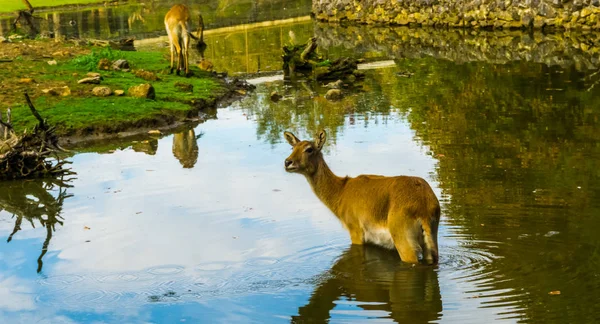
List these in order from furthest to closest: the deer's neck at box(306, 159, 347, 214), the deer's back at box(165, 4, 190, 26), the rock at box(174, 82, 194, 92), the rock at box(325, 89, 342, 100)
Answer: the deer's back at box(165, 4, 190, 26), the rock at box(325, 89, 342, 100), the rock at box(174, 82, 194, 92), the deer's neck at box(306, 159, 347, 214)

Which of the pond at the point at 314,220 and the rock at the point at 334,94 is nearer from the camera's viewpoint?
the pond at the point at 314,220

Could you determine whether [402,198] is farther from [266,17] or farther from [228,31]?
[266,17]

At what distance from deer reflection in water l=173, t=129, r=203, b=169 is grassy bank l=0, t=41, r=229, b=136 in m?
0.98

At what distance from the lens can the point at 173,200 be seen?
42.7 feet

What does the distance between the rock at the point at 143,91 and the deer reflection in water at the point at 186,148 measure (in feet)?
6.29

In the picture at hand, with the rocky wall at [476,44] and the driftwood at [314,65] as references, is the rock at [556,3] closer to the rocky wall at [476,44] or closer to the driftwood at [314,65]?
the rocky wall at [476,44]

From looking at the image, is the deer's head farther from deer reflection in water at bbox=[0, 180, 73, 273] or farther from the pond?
deer reflection in water at bbox=[0, 180, 73, 273]

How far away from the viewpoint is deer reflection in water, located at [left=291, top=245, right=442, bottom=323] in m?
8.38

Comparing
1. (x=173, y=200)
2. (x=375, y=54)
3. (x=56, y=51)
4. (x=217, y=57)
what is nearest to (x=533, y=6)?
(x=375, y=54)

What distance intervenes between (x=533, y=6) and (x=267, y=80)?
13.8 meters

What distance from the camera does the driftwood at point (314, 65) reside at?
2489 cm

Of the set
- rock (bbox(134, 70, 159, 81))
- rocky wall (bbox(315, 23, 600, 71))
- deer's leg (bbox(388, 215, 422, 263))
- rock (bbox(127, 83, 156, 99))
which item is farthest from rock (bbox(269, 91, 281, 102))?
deer's leg (bbox(388, 215, 422, 263))

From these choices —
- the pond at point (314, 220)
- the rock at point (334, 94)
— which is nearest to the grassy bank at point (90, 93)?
the pond at point (314, 220)

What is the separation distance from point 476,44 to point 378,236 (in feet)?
75.9
